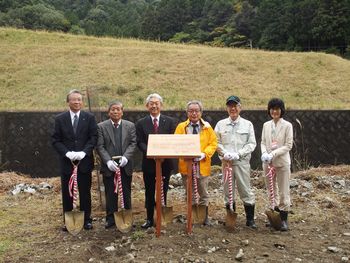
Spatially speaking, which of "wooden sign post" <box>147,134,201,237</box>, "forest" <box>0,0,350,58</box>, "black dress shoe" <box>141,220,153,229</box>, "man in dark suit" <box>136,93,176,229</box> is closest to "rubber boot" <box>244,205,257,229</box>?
"wooden sign post" <box>147,134,201,237</box>

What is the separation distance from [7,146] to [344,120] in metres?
7.97

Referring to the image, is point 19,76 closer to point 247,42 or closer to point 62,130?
point 62,130

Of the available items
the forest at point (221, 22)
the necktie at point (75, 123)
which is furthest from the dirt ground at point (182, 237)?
the forest at point (221, 22)

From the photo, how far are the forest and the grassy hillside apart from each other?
1729 centimetres

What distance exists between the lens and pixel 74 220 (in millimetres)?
5352

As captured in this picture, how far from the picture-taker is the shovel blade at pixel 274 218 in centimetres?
526

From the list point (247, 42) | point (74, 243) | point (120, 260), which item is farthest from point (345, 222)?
point (247, 42)

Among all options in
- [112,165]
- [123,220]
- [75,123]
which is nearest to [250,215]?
[123,220]

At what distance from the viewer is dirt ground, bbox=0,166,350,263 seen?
4.51m

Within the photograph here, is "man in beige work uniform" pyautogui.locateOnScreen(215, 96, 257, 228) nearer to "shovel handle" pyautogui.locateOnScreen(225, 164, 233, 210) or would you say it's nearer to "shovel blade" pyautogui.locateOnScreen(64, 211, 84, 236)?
"shovel handle" pyautogui.locateOnScreen(225, 164, 233, 210)

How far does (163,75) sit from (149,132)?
35.6ft

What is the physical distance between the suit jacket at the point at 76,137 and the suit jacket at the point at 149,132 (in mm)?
568

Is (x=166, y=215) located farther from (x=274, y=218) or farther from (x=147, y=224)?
(x=274, y=218)

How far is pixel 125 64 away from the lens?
675 inches
